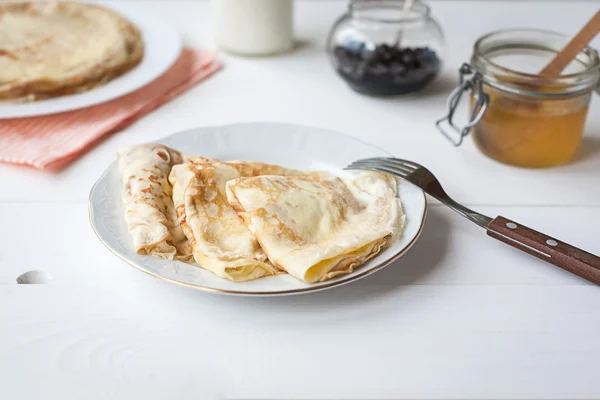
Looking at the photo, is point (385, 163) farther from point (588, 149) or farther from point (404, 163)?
point (588, 149)

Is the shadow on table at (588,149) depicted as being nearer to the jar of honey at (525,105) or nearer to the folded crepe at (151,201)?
the jar of honey at (525,105)

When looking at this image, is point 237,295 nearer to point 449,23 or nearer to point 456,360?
point 456,360

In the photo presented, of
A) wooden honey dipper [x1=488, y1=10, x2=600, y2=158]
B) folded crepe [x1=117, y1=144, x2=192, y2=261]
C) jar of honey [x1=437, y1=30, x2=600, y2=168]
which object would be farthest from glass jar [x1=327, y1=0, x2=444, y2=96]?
folded crepe [x1=117, y1=144, x2=192, y2=261]

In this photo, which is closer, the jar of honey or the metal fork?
the metal fork

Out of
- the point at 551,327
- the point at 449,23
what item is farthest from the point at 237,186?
the point at 449,23

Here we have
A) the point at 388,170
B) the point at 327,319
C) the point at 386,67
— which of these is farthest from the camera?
the point at 386,67

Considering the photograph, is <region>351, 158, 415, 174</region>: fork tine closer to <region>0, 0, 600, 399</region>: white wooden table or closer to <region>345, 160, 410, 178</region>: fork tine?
<region>345, 160, 410, 178</region>: fork tine

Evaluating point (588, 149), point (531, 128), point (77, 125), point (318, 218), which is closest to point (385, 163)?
point (318, 218)
